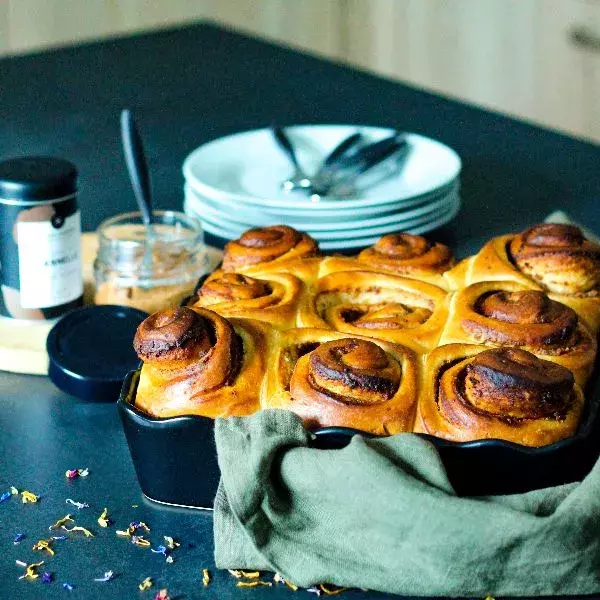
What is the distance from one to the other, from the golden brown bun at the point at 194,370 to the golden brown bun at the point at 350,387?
0.02m

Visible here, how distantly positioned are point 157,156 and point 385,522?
115cm

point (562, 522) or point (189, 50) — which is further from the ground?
point (562, 522)

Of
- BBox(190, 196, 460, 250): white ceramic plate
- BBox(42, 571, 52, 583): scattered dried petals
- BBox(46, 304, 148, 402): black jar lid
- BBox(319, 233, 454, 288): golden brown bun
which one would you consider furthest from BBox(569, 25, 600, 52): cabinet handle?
BBox(42, 571, 52, 583): scattered dried petals

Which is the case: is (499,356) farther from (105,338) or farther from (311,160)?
(311,160)

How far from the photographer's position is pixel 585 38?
3.24 metres

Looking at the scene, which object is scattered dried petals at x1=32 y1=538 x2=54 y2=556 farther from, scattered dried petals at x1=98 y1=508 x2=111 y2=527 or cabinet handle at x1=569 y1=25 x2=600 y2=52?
cabinet handle at x1=569 y1=25 x2=600 y2=52

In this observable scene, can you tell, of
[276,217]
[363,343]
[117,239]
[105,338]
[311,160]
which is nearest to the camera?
[363,343]

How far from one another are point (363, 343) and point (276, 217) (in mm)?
598

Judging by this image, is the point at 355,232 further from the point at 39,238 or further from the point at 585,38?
the point at 585,38

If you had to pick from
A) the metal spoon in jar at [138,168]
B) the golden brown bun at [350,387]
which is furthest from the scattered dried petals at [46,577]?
the metal spoon in jar at [138,168]

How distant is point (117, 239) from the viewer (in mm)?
1439

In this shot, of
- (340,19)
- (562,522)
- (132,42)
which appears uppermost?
(562,522)

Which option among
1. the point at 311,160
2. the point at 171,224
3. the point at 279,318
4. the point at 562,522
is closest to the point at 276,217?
the point at 171,224

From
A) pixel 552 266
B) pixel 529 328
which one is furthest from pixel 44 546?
pixel 552 266
